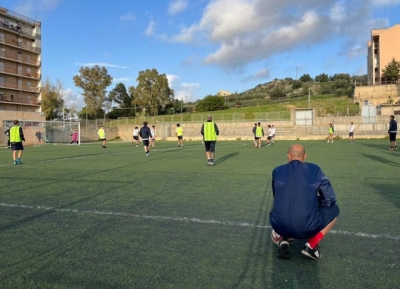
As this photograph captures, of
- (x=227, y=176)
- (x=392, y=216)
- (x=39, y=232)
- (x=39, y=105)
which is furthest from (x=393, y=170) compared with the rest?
(x=39, y=105)

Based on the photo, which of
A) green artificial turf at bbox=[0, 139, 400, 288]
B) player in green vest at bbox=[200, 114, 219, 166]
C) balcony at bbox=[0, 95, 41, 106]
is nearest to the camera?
green artificial turf at bbox=[0, 139, 400, 288]

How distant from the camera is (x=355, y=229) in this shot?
4824mm

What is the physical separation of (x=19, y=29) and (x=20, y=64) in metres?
6.53

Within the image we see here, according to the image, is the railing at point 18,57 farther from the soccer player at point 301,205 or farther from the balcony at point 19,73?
the soccer player at point 301,205

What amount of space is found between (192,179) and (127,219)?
417cm

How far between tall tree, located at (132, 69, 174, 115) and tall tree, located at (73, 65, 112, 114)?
740 cm

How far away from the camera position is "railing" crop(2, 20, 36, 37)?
63294 millimetres

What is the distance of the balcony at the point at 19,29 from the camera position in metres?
63.3

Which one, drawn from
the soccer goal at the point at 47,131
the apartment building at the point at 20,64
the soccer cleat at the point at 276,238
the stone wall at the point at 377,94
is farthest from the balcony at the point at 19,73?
the soccer cleat at the point at 276,238

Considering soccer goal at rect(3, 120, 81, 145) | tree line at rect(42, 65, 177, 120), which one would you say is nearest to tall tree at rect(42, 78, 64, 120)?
tree line at rect(42, 65, 177, 120)

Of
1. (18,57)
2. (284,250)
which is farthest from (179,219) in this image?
(18,57)

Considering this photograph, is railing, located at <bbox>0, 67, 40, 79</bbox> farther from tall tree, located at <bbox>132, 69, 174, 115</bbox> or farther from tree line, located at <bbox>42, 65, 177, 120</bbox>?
tall tree, located at <bbox>132, 69, 174, 115</bbox>

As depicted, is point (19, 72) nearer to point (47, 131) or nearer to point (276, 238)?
point (47, 131)

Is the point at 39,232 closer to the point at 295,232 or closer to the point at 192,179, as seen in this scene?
the point at 295,232
